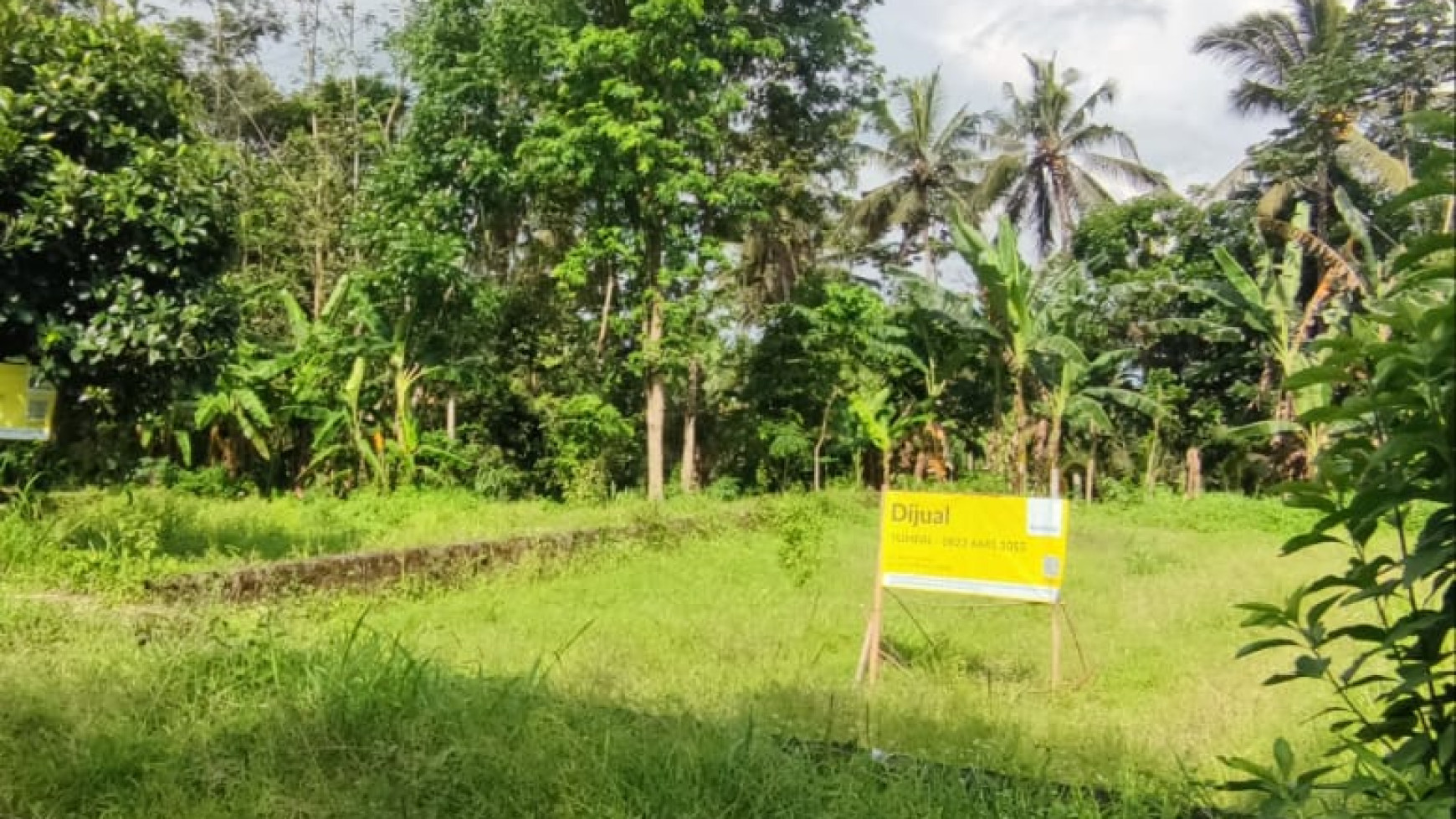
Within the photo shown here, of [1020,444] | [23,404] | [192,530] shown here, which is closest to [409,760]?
[23,404]

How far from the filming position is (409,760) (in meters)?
3.01

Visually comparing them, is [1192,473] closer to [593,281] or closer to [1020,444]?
[1020,444]

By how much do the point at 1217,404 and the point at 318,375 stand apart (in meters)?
18.7

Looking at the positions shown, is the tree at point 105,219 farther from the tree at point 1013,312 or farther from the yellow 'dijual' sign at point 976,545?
the tree at point 1013,312

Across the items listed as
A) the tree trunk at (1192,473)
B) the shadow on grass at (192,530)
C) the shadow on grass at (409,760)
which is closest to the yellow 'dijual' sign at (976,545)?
the shadow on grass at (409,760)

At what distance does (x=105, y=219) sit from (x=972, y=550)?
17.7 feet

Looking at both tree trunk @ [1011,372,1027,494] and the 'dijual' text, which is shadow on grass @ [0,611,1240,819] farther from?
tree trunk @ [1011,372,1027,494]

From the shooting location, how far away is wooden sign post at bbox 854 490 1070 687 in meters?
5.50

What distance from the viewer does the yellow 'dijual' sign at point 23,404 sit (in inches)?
223

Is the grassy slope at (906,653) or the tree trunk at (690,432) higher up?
the tree trunk at (690,432)

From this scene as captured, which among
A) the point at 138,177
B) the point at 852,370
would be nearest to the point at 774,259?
the point at 852,370

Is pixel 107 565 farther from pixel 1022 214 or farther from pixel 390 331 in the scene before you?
pixel 1022 214

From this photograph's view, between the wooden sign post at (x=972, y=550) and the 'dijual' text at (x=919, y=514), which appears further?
the 'dijual' text at (x=919, y=514)

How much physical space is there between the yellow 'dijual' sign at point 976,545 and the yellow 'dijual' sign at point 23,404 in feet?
16.2
